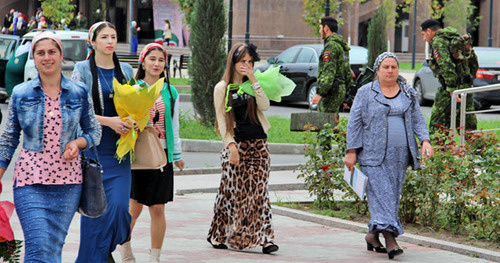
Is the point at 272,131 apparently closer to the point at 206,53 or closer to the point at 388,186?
the point at 206,53

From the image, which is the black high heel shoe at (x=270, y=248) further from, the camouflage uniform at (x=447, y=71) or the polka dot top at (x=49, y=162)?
the camouflage uniform at (x=447, y=71)

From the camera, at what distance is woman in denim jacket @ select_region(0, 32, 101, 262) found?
17.8 feet

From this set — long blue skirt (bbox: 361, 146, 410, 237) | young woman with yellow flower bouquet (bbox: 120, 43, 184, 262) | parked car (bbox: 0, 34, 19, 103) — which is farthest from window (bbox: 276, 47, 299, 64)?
young woman with yellow flower bouquet (bbox: 120, 43, 184, 262)

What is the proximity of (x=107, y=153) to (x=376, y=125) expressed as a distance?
245 centimetres

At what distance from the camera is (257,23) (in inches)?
1901

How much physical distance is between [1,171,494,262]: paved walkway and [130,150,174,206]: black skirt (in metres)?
0.59

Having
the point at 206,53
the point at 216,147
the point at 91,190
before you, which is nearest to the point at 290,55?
the point at 206,53

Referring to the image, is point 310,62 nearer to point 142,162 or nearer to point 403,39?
point 142,162

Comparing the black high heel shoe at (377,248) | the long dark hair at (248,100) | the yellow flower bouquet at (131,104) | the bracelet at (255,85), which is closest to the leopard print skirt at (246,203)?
the long dark hair at (248,100)

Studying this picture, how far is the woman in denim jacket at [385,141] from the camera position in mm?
7703

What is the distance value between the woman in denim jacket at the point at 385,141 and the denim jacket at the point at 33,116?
2.88 m

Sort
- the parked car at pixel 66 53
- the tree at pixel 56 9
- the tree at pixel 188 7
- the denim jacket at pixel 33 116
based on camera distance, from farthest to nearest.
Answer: the tree at pixel 56 9 → the tree at pixel 188 7 → the parked car at pixel 66 53 → the denim jacket at pixel 33 116

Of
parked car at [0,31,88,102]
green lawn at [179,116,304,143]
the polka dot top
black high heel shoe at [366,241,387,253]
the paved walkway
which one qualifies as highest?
parked car at [0,31,88,102]

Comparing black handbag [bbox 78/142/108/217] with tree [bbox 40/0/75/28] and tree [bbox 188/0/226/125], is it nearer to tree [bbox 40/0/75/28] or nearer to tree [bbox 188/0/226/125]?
tree [bbox 188/0/226/125]
